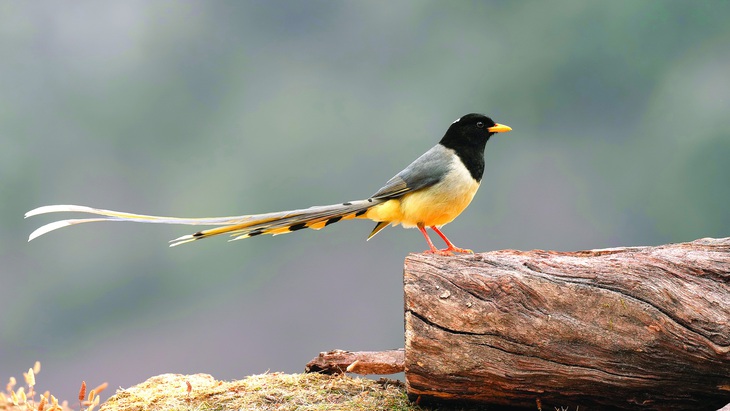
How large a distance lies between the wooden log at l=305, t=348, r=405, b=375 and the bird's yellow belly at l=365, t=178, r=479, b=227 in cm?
105

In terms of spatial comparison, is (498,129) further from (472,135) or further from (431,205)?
(431,205)

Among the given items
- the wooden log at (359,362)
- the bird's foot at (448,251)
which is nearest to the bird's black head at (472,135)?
the bird's foot at (448,251)

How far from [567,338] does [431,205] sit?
1.33 metres

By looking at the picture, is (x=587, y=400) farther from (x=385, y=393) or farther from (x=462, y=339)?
(x=385, y=393)

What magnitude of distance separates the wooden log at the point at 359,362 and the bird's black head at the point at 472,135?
1534mm

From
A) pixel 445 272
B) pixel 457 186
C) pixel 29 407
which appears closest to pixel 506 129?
pixel 457 186

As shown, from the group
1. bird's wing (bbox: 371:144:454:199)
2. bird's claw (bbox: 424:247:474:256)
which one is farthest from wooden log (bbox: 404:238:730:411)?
bird's wing (bbox: 371:144:454:199)

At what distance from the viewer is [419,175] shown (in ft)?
15.9

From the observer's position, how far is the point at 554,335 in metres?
4.09

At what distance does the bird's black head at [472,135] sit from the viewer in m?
5.06

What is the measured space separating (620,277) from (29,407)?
372 cm

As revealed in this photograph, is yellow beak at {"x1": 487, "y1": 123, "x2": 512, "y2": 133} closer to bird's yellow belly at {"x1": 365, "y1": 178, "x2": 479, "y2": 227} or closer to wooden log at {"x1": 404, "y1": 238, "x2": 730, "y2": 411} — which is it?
bird's yellow belly at {"x1": 365, "y1": 178, "x2": 479, "y2": 227}

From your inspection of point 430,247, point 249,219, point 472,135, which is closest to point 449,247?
point 430,247

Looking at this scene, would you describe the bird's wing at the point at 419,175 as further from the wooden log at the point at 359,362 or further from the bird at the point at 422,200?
the wooden log at the point at 359,362
